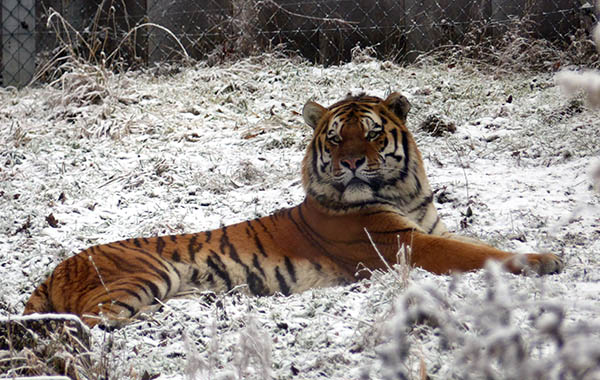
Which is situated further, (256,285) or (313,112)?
(313,112)

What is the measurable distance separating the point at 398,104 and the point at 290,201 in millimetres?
1330

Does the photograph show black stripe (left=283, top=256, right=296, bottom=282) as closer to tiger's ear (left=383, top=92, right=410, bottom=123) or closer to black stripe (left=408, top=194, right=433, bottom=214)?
black stripe (left=408, top=194, right=433, bottom=214)

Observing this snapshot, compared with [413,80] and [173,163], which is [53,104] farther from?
[413,80]

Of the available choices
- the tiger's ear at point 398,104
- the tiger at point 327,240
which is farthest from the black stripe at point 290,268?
the tiger's ear at point 398,104

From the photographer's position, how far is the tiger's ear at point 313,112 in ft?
12.2

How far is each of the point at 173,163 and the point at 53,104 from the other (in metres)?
2.04

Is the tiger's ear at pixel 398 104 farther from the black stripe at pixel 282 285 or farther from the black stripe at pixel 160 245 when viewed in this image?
the black stripe at pixel 160 245

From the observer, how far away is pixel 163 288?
3.14 m

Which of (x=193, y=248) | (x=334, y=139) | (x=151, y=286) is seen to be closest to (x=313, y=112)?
(x=334, y=139)

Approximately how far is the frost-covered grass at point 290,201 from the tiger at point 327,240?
262mm

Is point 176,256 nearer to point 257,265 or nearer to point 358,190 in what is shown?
point 257,265

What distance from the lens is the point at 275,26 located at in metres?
7.87

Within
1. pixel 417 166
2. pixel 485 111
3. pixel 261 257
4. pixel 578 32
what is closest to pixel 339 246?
pixel 261 257

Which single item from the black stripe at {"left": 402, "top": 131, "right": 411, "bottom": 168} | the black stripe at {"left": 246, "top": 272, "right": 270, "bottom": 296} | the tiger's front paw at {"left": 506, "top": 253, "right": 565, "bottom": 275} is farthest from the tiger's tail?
the tiger's front paw at {"left": 506, "top": 253, "right": 565, "bottom": 275}
